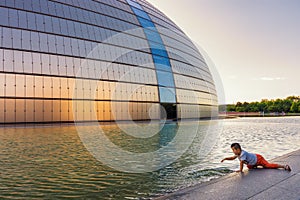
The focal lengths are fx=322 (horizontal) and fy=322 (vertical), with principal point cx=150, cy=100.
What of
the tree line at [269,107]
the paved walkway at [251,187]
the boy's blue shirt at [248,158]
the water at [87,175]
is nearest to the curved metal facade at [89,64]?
the water at [87,175]

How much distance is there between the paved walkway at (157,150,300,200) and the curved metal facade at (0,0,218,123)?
22613 millimetres

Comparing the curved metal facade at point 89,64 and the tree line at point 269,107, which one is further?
the tree line at point 269,107

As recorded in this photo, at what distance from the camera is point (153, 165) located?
30.0 feet

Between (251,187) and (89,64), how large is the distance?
2606cm

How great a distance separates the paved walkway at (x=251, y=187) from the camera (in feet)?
16.9

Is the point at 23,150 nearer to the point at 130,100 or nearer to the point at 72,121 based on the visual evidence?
the point at 72,121

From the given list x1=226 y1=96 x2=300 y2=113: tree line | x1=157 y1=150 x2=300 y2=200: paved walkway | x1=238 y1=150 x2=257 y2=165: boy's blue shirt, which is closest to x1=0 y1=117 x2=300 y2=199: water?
x1=238 y1=150 x2=257 y2=165: boy's blue shirt

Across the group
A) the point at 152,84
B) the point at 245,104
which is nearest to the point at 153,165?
the point at 152,84

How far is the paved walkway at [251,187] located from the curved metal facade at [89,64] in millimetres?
22613

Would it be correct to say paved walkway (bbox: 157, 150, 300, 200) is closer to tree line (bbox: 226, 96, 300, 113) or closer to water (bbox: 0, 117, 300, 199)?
water (bbox: 0, 117, 300, 199)

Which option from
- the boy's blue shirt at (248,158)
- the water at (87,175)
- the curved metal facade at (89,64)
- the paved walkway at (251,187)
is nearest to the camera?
the paved walkway at (251,187)

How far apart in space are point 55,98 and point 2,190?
2209 cm

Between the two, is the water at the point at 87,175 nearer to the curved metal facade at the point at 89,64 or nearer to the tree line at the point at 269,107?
the curved metal facade at the point at 89,64

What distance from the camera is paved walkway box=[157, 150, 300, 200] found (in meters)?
5.14
